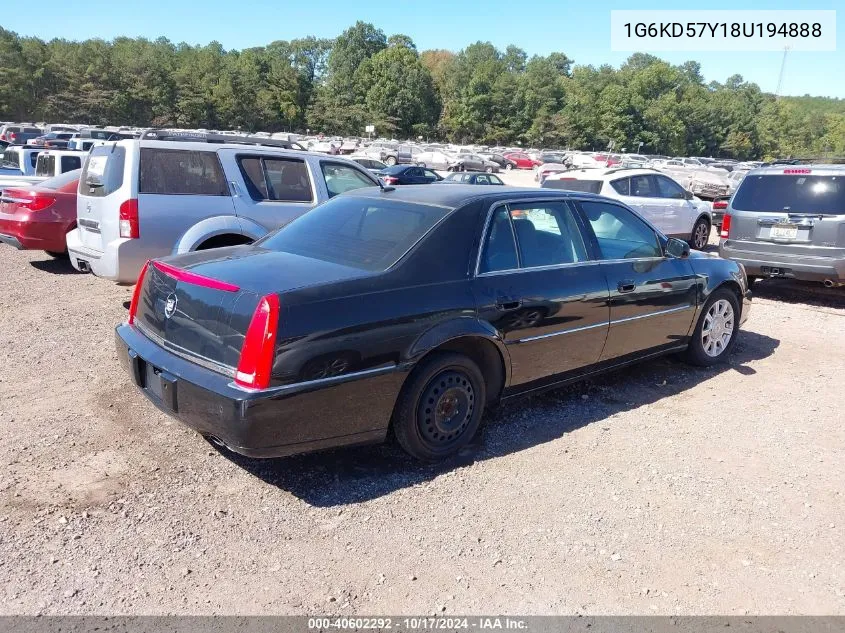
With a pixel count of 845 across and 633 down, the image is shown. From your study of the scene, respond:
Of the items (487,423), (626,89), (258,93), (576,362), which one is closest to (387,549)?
(487,423)

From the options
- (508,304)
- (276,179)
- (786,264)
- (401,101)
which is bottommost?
(786,264)

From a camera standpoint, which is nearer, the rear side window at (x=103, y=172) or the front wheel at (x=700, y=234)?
the rear side window at (x=103, y=172)

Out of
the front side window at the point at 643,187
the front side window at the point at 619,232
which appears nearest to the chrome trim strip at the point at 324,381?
the front side window at the point at 619,232

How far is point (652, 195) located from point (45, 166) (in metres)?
11.3

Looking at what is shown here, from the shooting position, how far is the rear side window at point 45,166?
40.2 feet

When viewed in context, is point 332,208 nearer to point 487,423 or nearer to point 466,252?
point 466,252

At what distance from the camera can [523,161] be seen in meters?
57.2

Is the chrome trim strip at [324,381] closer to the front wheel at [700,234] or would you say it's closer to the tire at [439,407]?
the tire at [439,407]

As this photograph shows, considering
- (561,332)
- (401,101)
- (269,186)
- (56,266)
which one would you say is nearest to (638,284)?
(561,332)

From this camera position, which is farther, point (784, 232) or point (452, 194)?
point (784, 232)

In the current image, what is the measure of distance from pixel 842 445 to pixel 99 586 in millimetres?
4630

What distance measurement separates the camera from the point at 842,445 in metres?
4.69

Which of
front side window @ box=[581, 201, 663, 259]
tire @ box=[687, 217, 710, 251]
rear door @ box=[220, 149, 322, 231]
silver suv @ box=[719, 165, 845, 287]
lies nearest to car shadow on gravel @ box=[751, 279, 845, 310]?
silver suv @ box=[719, 165, 845, 287]

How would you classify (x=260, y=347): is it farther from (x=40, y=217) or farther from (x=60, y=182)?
(x=60, y=182)
